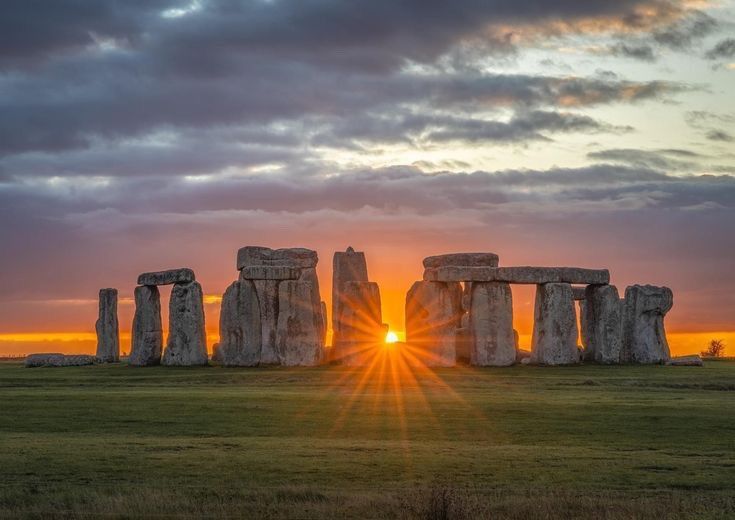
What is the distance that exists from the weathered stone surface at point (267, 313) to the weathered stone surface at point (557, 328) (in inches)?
491

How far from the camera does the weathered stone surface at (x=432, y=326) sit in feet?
160

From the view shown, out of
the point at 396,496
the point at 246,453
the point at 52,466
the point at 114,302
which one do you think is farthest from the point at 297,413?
the point at 114,302

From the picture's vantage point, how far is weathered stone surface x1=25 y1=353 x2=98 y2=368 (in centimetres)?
5347

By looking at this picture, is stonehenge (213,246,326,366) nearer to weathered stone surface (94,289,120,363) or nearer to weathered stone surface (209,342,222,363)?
weathered stone surface (209,342,222,363)

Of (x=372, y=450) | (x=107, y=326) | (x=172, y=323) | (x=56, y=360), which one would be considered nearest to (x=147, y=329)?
(x=172, y=323)

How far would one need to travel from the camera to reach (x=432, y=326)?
49062 mm

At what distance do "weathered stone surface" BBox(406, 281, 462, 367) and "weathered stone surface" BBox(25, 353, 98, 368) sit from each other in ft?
56.4

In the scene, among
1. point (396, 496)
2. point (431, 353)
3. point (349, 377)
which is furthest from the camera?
point (431, 353)

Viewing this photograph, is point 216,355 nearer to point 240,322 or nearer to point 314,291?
point 240,322

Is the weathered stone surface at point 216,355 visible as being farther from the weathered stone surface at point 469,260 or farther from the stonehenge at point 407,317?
the weathered stone surface at point 469,260

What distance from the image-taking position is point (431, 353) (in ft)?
160

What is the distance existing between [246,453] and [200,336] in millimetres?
29782

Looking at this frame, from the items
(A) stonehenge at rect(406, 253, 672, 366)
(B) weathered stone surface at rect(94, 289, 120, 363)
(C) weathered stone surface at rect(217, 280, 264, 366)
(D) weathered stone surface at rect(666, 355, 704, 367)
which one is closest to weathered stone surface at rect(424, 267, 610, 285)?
(A) stonehenge at rect(406, 253, 672, 366)

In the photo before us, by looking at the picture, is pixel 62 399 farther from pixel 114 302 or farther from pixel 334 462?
pixel 114 302
